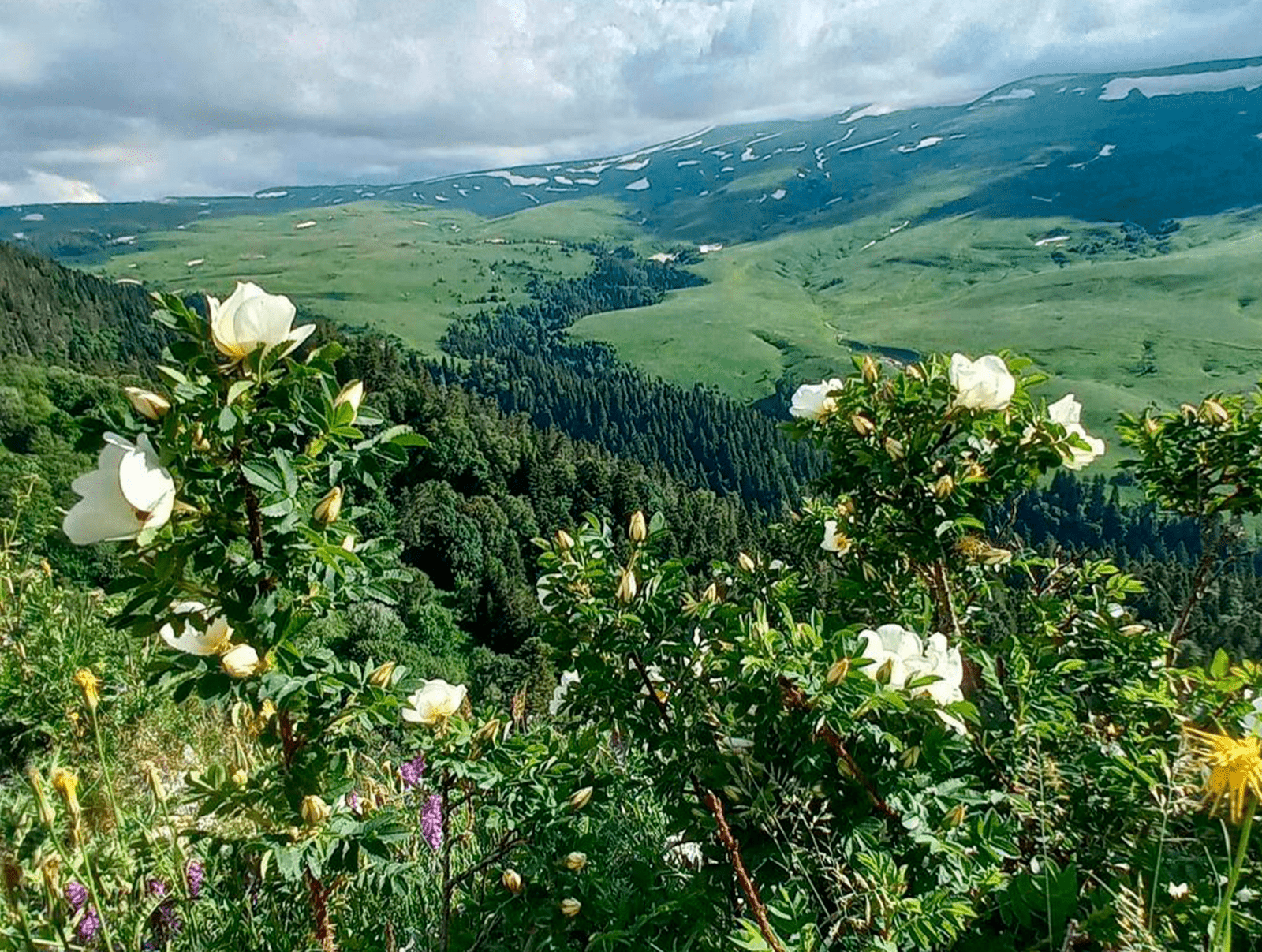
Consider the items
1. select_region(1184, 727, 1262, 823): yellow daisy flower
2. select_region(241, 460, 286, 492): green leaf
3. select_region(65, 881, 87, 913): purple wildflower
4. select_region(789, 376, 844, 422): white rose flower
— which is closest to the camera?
select_region(1184, 727, 1262, 823): yellow daisy flower

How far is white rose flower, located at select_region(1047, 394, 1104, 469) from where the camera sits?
141 inches

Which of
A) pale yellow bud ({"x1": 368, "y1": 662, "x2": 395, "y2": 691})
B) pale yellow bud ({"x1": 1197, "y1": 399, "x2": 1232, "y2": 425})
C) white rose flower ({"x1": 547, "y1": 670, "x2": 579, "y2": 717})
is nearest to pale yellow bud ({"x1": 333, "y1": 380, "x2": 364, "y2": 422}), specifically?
pale yellow bud ({"x1": 368, "y1": 662, "x2": 395, "y2": 691})

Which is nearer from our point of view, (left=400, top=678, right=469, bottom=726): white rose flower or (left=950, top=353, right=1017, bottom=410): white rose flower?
(left=400, top=678, right=469, bottom=726): white rose flower

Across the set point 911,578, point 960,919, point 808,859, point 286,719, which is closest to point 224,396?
point 286,719

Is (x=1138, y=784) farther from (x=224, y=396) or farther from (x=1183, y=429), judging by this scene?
(x=224, y=396)

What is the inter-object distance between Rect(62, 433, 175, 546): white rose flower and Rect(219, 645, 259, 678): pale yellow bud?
0.43m

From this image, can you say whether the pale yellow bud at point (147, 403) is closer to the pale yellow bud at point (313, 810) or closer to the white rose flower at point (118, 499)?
the white rose flower at point (118, 499)

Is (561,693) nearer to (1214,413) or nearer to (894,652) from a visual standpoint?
(894,652)

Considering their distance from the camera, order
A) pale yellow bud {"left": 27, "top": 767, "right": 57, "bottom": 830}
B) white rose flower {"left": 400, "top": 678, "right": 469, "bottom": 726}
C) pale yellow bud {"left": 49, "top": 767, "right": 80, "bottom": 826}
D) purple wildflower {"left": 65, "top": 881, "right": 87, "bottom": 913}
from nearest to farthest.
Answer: pale yellow bud {"left": 27, "top": 767, "right": 57, "bottom": 830}, pale yellow bud {"left": 49, "top": 767, "right": 80, "bottom": 826}, white rose flower {"left": 400, "top": 678, "right": 469, "bottom": 726}, purple wildflower {"left": 65, "top": 881, "right": 87, "bottom": 913}

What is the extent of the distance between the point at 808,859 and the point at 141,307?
524 feet

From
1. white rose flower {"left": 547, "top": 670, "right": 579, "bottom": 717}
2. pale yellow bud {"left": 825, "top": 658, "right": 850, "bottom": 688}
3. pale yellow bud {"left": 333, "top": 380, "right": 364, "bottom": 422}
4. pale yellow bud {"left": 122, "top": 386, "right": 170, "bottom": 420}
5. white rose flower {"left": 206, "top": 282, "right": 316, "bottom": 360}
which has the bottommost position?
white rose flower {"left": 547, "top": 670, "right": 579, "bottom": 717}

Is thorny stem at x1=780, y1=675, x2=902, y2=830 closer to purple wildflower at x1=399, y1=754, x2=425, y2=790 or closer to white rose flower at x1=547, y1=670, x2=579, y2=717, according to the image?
white rose flower at x1=547, y1=670, x2=579, y2=717

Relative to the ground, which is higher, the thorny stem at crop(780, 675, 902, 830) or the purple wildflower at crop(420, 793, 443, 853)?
the thorny stem at crop(780, 675, 902, 830)

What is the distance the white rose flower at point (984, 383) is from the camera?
134 inches
